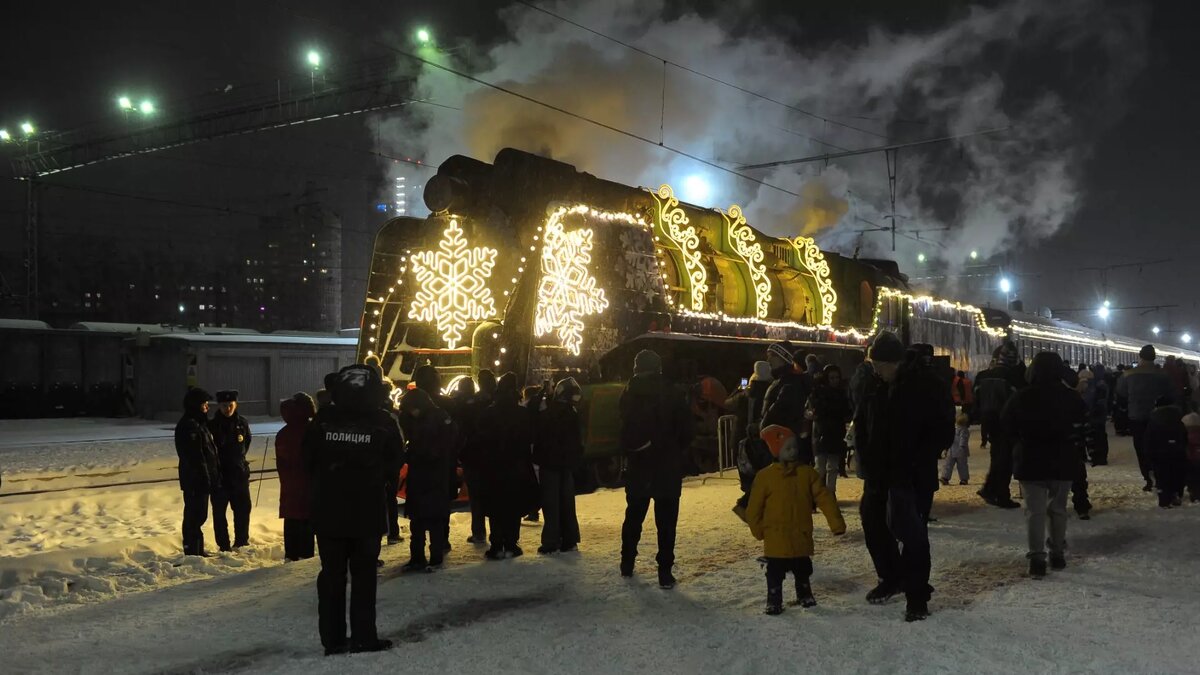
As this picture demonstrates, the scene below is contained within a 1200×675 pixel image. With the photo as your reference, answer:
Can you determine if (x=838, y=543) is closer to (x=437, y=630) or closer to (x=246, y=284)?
(x=437, y=630)

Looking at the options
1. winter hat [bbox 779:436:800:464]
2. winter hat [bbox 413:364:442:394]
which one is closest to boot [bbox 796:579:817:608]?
winter hat [bbox 779:436:800:464]

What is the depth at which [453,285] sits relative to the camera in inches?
362

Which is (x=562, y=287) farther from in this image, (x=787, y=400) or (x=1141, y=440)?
(x=1141, y=440)

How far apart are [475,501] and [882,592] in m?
3.39

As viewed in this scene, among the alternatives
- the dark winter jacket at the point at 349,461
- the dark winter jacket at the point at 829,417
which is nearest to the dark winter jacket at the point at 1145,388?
the dark winter jacket at the point at 829,417

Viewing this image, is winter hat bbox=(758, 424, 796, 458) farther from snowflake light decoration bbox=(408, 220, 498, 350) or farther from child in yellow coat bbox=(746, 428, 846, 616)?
snowflake light decoration bbox=(408, 220, 498, 350)

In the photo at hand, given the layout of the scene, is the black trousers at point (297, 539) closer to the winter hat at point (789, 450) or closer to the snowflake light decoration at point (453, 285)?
the snowflake light decoration at point (453, 285)

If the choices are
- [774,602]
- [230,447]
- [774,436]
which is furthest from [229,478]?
[774,602]

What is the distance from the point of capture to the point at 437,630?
16.5 feet

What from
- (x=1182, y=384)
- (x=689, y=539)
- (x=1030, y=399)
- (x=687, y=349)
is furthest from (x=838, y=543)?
(x=1182, y=384)

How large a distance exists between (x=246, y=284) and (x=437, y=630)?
159 ft

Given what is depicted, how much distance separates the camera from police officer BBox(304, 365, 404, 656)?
4.59 m

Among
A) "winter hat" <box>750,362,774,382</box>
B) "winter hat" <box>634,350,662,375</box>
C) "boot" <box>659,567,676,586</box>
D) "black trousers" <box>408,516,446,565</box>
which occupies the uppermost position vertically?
"winter hat" <box>634,350,662,375</box>

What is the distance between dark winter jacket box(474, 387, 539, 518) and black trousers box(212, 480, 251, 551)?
2278 millimetres
